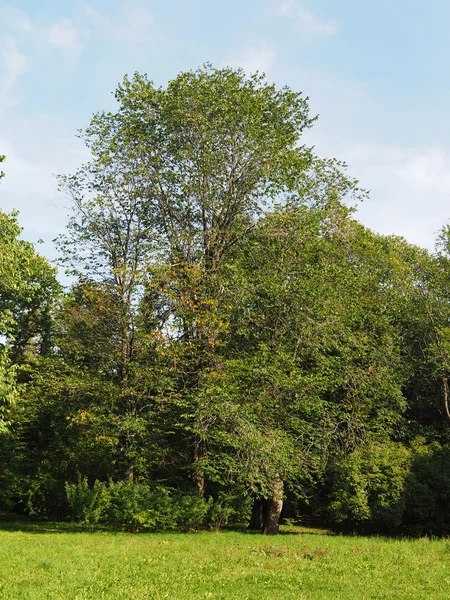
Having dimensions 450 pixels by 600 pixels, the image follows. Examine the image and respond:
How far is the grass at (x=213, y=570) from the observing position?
402 inches

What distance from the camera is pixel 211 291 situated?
22.7m

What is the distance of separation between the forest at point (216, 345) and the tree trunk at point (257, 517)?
9 cm

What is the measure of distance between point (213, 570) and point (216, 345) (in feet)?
35.9

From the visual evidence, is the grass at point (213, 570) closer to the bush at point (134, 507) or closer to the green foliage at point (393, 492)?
the bush at point (134, 507)

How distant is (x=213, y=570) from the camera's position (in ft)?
40.7

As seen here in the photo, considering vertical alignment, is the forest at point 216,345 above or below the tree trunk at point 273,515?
above

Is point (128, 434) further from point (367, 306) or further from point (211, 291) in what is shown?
point (367, 306)

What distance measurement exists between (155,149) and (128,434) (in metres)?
12.0

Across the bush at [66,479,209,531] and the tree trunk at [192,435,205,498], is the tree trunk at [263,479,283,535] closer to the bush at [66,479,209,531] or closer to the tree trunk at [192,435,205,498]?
the tree trunk at [192,435,205,498]

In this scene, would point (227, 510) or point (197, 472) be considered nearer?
point (227, 510)

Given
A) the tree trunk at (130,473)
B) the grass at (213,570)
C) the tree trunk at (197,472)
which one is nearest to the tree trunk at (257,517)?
the tree trunk at (197,472)

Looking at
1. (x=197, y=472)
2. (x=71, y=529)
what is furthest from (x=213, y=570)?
(x=71, y=529)

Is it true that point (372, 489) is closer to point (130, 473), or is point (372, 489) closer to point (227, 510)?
point (227, 510)

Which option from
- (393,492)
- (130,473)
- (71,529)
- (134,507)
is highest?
(393,492)
